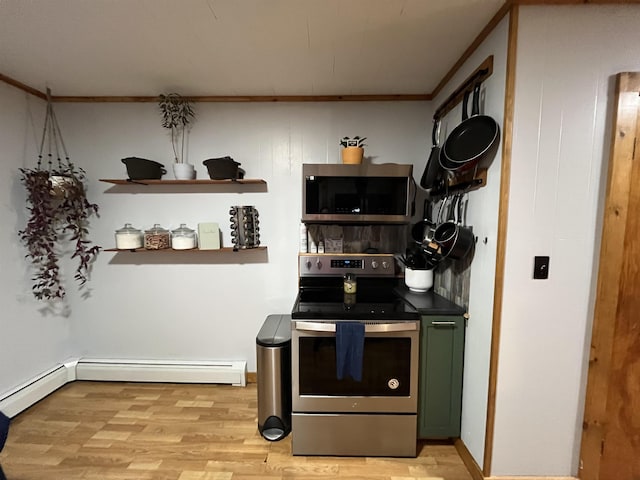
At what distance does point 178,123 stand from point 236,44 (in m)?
0.98

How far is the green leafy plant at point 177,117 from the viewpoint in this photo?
2.20 metres

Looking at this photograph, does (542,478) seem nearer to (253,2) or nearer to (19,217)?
(253,2)

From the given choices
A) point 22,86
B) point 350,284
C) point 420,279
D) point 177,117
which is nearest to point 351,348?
point 350,284

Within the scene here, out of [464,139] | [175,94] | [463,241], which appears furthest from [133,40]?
[463,241]

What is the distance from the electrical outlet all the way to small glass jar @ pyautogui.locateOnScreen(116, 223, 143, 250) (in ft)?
8.65

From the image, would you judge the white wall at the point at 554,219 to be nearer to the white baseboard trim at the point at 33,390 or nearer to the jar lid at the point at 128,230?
the jar lid at the point at 128,230

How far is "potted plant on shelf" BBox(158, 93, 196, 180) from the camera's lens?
7.21ft

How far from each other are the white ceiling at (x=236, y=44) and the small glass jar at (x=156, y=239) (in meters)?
1.08

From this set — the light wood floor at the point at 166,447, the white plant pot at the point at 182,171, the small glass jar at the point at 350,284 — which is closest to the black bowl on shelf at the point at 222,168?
the white plant pot at the point at 182,171

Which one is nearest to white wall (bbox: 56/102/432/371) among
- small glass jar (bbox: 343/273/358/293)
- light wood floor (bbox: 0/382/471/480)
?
light wood floor (bbox: 0/382/471/480)

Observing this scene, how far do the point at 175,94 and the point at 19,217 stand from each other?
1.47 m

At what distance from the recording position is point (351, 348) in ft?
5.09

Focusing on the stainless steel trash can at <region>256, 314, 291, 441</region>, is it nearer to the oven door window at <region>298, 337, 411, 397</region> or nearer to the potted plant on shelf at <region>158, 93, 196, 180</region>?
the oven door window at <region>298, 337, 411, 397</region>

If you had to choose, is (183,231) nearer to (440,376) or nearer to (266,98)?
(266,98)
